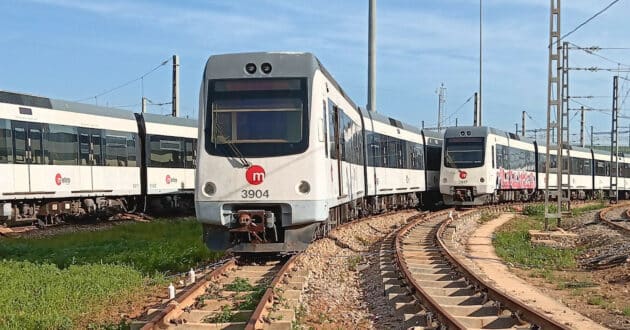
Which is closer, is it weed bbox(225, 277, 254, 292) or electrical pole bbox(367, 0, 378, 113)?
weed bbox(225, 277, 254, 292)

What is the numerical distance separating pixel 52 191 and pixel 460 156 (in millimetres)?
16166

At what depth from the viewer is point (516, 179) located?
34.3m

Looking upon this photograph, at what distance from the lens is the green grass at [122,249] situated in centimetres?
1306

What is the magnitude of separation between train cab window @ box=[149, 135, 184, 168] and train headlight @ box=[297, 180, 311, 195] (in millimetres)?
14343

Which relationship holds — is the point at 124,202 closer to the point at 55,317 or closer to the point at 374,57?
the point at 374,57

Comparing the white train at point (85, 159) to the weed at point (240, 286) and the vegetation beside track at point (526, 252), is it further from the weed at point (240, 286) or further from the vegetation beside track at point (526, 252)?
the vegetation beside track at point (526, 252)

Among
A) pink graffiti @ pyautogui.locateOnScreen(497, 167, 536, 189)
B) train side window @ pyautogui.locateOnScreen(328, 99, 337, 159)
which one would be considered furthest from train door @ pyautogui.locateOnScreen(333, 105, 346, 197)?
pink graffiti @ pyautogui.locateOnScreen(497, 167, 536, 189)

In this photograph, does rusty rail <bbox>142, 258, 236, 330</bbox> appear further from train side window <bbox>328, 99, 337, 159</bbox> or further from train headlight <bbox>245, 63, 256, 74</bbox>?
train side window <bbox>328, 99, 337, 159</bbox>

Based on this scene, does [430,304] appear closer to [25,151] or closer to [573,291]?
[573,291]

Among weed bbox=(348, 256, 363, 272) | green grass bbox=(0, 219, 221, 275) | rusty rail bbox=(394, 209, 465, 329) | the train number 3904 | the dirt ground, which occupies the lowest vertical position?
the dirt ground

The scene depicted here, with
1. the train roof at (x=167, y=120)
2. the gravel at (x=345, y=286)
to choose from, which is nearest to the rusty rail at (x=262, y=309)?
the gravel at (x=345, y=286)

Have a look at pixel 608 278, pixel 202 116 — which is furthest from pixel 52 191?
pixel 608 278

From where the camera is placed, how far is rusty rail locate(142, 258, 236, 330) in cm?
695

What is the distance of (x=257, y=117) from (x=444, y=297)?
391 centimetres
